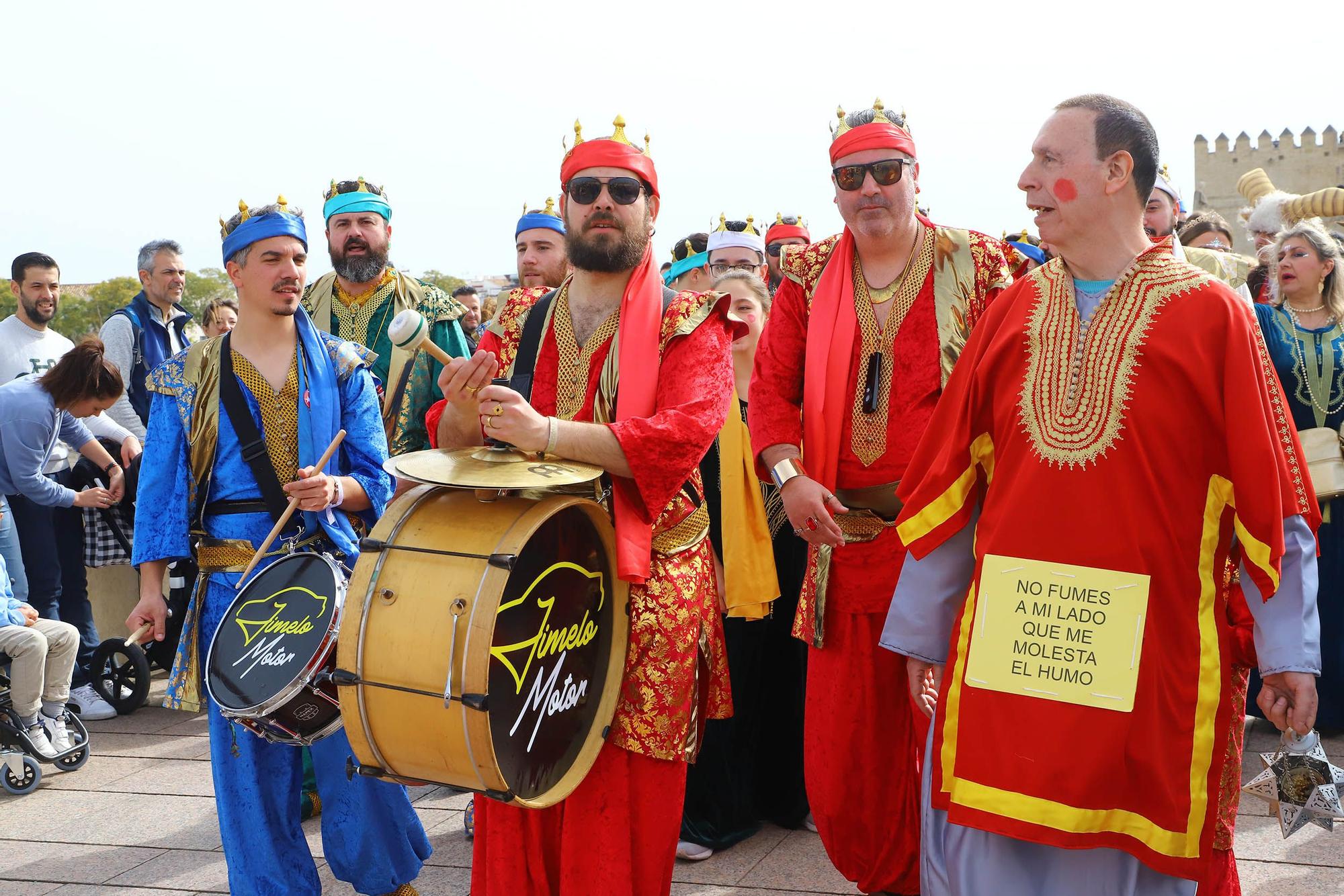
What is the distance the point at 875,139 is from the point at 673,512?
1418mm

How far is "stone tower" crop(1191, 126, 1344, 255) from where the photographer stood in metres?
45.8

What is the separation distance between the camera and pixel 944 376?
12.8 feet

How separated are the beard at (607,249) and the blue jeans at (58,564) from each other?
4927 mm

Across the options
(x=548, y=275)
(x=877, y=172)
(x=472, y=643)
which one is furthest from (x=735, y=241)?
(x=472, y=643)

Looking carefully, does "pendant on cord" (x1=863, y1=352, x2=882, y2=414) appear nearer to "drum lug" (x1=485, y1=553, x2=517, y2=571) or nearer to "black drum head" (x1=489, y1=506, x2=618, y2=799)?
"black drum head" (x1=489, y1=506, x2=618, y2=799)

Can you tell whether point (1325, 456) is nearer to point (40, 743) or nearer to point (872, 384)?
point (872, 384)

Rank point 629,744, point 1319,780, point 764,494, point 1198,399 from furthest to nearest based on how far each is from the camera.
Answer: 1. point 764,494
2. point 629,744
3. point 1319,780
4. point 1198,399

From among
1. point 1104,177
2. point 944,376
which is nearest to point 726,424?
point 944,376

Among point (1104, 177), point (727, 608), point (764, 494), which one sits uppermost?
point (1104, 177)

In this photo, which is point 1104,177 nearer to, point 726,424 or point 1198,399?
point 1198,399

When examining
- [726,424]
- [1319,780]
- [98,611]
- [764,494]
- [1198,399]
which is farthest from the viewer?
[98,611]

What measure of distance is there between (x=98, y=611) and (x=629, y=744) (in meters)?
6.04

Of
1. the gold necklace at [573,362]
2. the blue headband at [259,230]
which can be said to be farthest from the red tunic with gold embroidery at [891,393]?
the blue headband at [259,230]

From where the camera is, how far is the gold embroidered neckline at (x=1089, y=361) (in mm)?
2662
